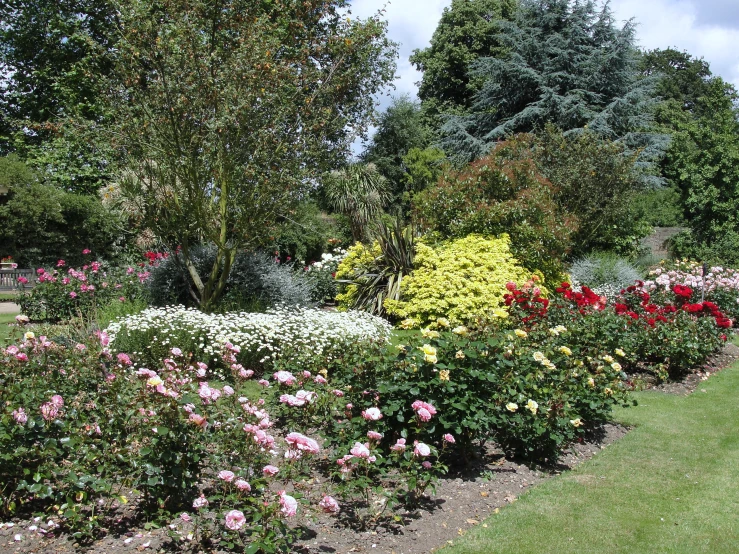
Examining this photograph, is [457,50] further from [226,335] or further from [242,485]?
[242,485]

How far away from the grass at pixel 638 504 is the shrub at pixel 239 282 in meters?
5.74

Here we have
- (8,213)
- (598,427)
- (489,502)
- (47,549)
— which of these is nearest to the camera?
(47,549)

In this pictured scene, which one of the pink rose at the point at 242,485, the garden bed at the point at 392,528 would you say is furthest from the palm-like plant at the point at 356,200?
the pink rose at the point at 242,485

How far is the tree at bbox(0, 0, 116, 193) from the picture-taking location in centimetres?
1958

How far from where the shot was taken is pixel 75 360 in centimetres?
429

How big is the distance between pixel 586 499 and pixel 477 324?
1.55 metres

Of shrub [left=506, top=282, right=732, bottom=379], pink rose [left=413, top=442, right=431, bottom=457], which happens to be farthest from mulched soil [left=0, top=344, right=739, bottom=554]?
shrub [left=506, top=282, right=732, bottom=379]

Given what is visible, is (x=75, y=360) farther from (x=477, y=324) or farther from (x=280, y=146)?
(x=280, y=146)

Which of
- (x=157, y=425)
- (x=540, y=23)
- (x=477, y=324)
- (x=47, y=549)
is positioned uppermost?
(x=540, y=23)

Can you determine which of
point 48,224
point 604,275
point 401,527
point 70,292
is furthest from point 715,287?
point 48,224

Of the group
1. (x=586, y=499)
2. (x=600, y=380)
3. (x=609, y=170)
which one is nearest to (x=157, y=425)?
(x=586, y=499)

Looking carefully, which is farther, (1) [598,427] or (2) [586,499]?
(1) [598,427]

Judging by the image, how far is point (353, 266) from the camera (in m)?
12.2

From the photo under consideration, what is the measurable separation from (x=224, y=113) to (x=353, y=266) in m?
5.03
